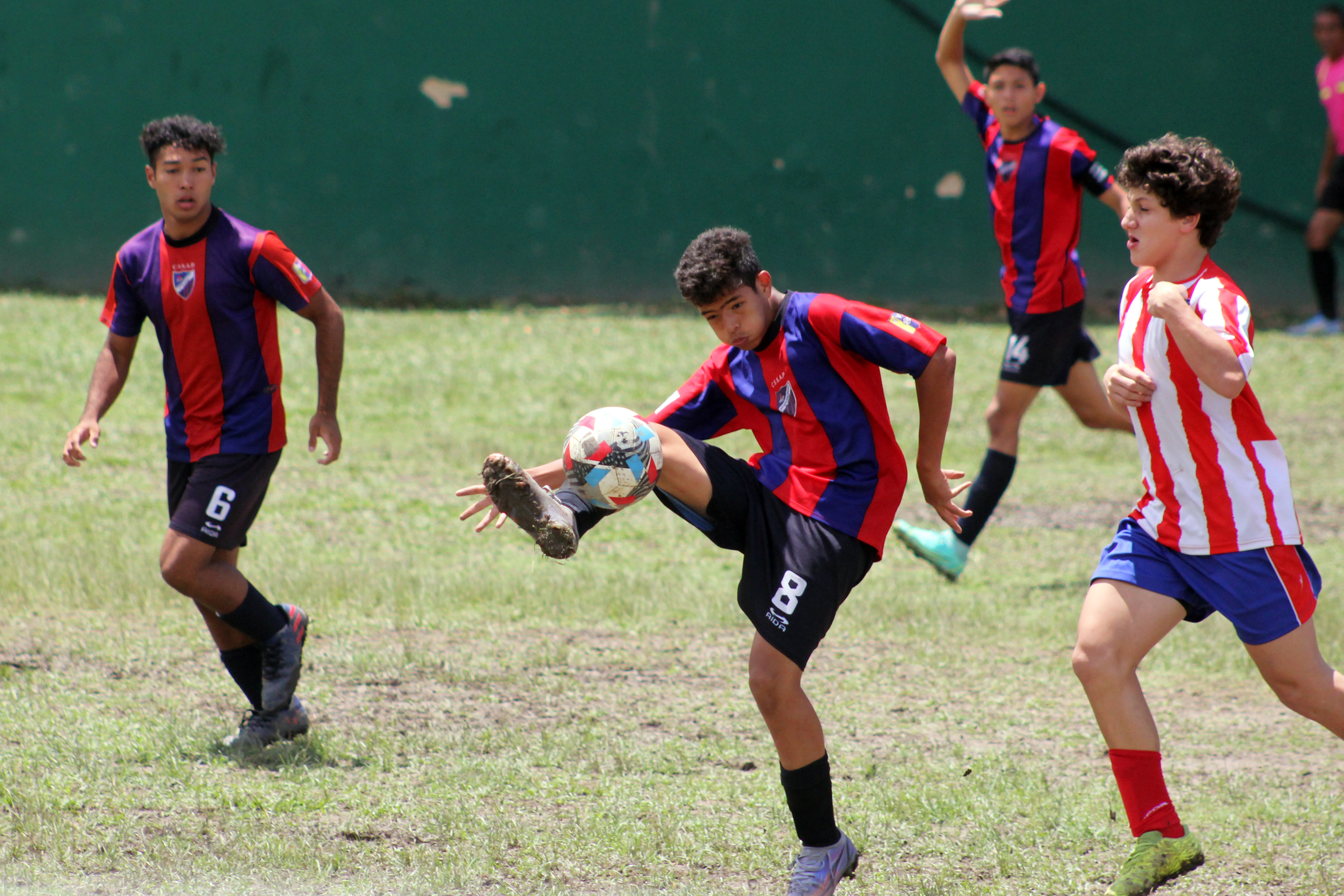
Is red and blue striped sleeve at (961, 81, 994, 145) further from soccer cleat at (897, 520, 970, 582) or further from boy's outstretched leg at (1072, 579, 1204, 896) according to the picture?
boy's outstretched leg at (1072, 579, 1204, 896)

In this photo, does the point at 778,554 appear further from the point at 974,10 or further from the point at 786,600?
the point at 974,10

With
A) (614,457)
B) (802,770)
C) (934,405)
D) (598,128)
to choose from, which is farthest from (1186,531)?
(598,128)

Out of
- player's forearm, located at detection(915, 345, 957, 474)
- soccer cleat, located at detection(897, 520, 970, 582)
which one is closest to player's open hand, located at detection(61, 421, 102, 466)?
player's forearm, located at detection(915, 345, 957, 474)

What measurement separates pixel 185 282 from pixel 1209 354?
3.03 metres

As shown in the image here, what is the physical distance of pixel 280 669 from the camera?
13.9 ft

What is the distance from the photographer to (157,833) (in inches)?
140

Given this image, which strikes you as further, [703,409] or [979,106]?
[979,106]

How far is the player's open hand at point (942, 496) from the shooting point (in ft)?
11.5

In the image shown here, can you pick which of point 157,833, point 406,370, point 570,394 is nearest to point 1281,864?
point 157,833

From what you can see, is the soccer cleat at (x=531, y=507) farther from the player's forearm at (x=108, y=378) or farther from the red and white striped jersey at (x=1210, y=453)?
the player's forearm at (x=108, y=378)

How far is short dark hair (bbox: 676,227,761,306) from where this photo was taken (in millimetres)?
3318

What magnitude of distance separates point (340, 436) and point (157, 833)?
4.38ft

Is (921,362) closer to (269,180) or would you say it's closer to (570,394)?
(570,394)

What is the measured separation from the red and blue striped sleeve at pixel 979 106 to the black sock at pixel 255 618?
4087 millimetres
